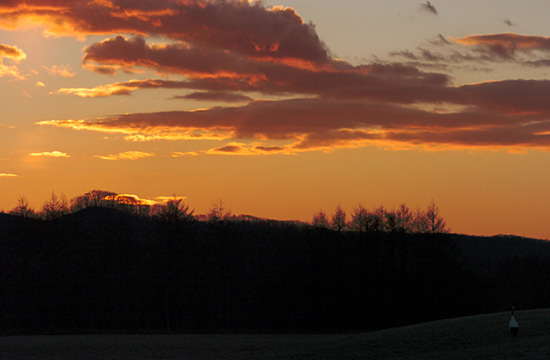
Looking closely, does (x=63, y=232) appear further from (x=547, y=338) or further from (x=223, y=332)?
(x=547, y=338)

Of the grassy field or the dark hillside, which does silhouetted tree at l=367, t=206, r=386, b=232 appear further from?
the grassy field

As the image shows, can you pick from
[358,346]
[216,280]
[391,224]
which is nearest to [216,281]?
[216,280]

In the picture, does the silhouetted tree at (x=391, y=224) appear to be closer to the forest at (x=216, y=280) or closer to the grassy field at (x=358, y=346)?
the forest at (x=216, y=280)

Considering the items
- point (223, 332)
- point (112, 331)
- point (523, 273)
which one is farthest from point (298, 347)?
point (523, 273)

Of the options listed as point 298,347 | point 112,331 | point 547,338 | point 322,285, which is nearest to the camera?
point 547,338

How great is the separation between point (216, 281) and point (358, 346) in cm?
4777

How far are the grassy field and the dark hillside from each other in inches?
1076

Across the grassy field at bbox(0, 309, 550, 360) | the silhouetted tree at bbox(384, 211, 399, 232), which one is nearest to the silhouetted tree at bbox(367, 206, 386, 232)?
the silhouetted tree at bbox(384, 211, 399, 232)

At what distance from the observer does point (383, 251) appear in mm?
91500

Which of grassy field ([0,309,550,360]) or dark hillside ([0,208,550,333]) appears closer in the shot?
grassy field ([0,309,550,360])

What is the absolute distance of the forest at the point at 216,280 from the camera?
83.8 meters

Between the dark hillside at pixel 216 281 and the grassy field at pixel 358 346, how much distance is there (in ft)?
89.7

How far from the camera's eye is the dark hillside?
8394 cm

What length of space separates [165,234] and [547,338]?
179 feet
